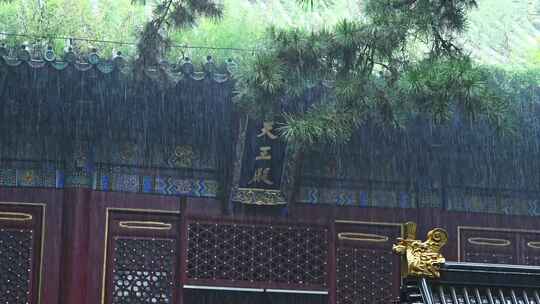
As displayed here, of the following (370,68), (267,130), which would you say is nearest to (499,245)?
(267,130)

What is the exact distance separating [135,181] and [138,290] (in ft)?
3.37

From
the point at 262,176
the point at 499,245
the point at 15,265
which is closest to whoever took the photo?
the point at 15,265

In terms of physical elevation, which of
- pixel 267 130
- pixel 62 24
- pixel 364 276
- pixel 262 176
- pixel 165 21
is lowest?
pixel 364 276

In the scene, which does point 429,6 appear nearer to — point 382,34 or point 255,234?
point 382,34

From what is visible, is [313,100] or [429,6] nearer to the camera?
[429,6]

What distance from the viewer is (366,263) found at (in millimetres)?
11148

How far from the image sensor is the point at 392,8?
7.46 metres

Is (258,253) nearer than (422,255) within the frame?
No

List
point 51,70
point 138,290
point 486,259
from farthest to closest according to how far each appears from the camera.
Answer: point 486,259 < point 138,290 < point 51,70

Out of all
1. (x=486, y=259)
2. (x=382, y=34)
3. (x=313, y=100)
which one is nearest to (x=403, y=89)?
(x=382, y=34)

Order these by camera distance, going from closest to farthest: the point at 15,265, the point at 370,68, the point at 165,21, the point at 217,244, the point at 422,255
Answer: the point at 422,255 < the point at 370,68 < the point at 165,21 < the point at 15,265 < the point at 217,244

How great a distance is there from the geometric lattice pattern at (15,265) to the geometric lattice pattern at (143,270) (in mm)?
792

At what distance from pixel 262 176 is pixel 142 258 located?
1.36 meters

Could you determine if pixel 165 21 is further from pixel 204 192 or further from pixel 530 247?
pixel 530 247
